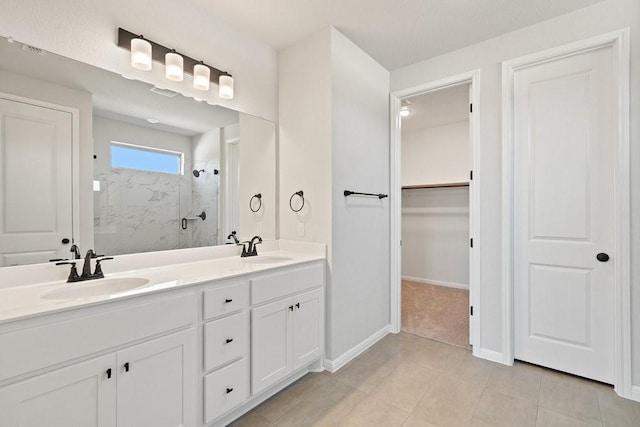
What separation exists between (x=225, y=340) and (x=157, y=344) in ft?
1.19

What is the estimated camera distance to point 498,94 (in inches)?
97.4

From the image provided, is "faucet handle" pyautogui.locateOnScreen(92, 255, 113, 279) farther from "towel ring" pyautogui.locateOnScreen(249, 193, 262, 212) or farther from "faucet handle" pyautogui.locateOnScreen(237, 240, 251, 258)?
"towel ring" pyautogui.locateOnScreen(249, 193, 262, 212)

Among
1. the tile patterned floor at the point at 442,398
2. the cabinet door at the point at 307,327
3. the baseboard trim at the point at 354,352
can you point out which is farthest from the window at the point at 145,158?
the baseboard trim at the point at 354,352

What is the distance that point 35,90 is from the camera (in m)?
1.51

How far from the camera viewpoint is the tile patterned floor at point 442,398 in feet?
5.78

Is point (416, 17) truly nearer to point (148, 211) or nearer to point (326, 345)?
point (148, 211)

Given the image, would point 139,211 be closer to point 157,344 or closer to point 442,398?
point 157,344

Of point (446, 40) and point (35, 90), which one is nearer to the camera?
point (35, 90)

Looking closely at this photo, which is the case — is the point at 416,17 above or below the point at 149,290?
above

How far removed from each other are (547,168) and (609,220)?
0.52m

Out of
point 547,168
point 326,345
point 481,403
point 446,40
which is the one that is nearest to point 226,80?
point 446,40

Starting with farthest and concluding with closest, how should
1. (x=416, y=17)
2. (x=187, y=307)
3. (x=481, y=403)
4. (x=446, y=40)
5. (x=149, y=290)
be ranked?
(x=446, y=40), (x=416, y=17), (x=481, y=403), (x=187, y=307), (x=149, y=290)

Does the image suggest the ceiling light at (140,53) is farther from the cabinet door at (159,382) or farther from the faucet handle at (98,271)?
the cabinet door at (159,382)

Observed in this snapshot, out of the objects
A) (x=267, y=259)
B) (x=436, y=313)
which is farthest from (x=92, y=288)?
(x=436, y=313)
